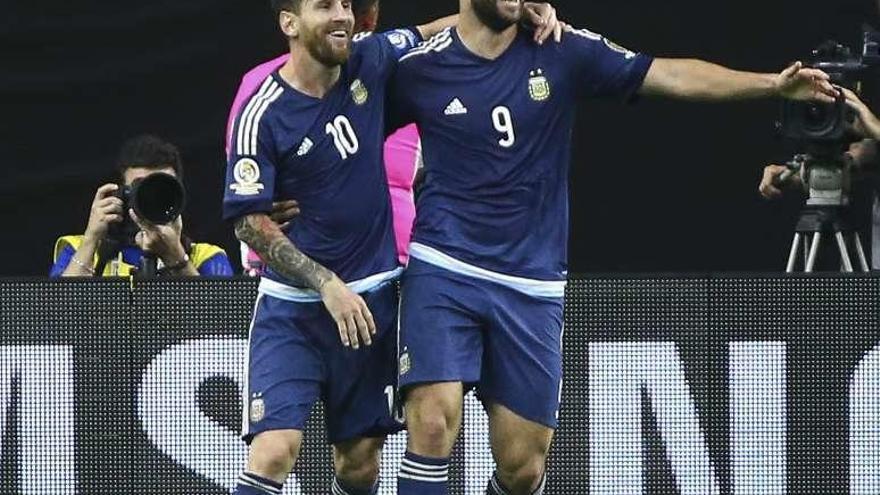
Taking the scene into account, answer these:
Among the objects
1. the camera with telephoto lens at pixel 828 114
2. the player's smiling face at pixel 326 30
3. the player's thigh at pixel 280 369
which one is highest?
the player's smiling face at pixel 326 30

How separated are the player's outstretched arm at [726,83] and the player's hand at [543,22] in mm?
327

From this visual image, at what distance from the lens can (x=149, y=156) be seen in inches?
377

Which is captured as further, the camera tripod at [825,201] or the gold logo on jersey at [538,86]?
the camera tripod at [825,201]

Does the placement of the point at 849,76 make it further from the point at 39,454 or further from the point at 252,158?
the point at 39,454

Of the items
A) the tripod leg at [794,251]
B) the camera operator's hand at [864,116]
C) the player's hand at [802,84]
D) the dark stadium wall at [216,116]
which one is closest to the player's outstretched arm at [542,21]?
the player's hand at [802,84]

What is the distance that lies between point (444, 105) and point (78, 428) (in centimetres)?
197

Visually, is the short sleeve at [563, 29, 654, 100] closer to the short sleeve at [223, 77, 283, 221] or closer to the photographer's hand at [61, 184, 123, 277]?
the short sleeve at [223, 77, 283, 221]

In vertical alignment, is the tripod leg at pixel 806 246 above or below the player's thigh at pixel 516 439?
above

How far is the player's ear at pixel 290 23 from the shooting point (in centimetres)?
817

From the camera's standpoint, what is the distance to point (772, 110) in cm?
1090

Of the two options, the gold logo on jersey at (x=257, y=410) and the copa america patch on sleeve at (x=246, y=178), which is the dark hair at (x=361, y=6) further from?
the gold logo on jersey at (x=257, y=410)

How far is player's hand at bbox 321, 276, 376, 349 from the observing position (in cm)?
783

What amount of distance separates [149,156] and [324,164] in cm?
159

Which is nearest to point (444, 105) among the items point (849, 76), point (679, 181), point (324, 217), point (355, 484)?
point (324, 217)
